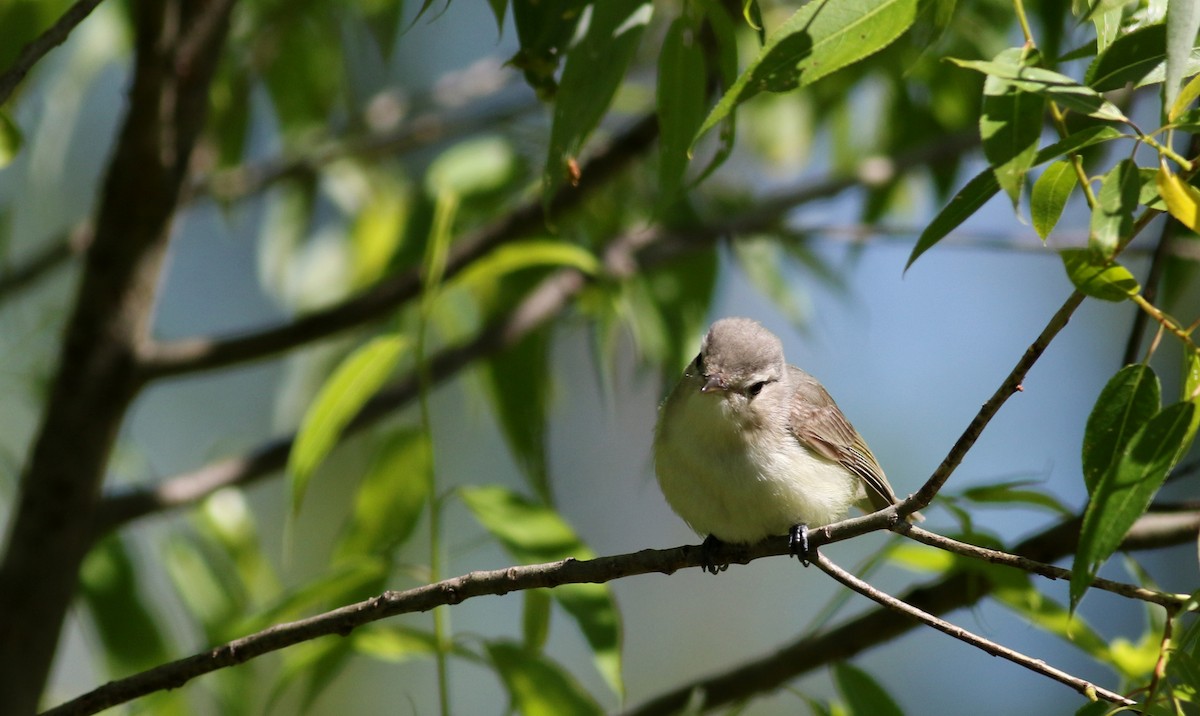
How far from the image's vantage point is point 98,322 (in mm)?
3467

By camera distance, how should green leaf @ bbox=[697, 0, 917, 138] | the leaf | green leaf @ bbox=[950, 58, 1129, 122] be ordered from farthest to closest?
green leaf @ bbox=[697, 0, 917, 138] → green leaf @ bbox=[950, 58, 1129, 122] → the leaf

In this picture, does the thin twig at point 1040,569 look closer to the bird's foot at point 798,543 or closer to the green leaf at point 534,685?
the bird's foot at point 798,543

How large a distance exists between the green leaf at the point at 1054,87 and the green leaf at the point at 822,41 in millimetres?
223

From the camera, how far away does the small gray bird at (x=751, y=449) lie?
3.07m

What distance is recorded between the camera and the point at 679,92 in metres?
2.11

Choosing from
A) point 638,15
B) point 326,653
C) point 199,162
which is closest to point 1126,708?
point 638,15

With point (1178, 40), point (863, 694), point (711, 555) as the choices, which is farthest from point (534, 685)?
point (1178, 40)

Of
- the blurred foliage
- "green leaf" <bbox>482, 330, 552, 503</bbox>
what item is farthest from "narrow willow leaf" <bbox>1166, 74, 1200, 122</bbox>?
"green leaf" <bbox>482, 330, 552, 503</bbox>

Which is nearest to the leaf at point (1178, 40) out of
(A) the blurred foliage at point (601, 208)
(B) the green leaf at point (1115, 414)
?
(A) the blurred foliage at point (601, 208)

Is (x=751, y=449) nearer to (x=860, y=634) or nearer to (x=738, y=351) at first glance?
(x=738, y=351)

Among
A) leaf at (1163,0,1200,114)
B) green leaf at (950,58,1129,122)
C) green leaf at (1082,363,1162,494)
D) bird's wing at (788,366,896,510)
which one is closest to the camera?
leaf at (1163,0,1200,114)

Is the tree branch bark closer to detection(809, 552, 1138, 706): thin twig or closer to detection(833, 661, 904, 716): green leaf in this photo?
detection(833, 661, 904, 716): green leaf

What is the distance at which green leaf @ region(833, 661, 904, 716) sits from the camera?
2703mm

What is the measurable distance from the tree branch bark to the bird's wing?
1866 millimetres
